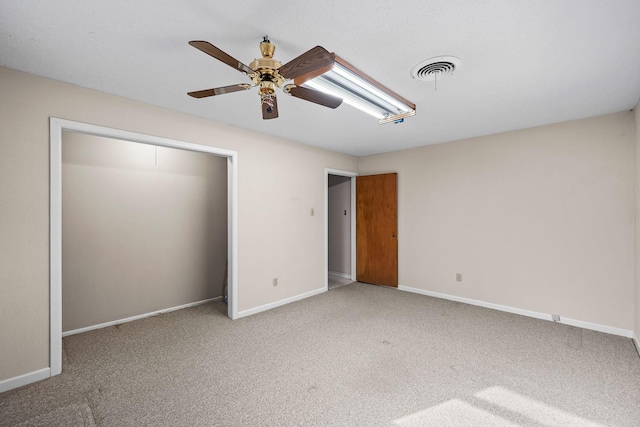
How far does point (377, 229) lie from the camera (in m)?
5.00

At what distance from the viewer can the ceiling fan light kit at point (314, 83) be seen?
4.66 ft

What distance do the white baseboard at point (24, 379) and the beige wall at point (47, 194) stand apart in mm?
35

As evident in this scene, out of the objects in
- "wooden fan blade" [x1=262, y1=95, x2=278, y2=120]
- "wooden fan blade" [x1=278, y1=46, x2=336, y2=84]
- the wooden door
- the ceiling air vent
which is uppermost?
the ceiling air vent

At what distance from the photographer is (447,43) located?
1.74 m

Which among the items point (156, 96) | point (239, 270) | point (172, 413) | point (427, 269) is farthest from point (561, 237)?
point (156, 96)

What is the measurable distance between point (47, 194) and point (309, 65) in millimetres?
2329

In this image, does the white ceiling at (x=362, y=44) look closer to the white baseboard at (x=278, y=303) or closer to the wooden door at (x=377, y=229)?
the wooden door at (x=377, y=229)

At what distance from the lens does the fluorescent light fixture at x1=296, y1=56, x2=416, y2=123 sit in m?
1.98

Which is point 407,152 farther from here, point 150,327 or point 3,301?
point 3,301

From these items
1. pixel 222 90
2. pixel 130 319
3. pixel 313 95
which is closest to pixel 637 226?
pixel 313 95

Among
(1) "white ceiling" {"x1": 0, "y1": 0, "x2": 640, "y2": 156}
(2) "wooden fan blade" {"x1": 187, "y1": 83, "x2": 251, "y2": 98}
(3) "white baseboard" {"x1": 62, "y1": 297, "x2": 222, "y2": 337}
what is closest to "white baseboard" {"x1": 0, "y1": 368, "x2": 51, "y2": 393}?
(3) "white baseboard" {"x1": 62, "y1": 297, "x2": 222, "y2": 337}

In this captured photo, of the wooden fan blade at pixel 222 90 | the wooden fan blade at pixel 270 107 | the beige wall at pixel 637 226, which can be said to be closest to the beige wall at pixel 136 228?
the wooden fan blade at pixel 222 90

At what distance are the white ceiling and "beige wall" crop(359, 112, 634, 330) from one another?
66cm

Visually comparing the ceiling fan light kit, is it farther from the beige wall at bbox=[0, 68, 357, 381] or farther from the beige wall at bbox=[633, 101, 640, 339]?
the beige wall at bbox=[633, 101, 640, 339]
